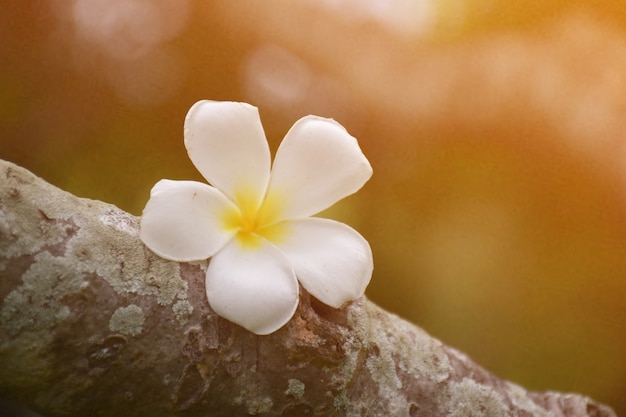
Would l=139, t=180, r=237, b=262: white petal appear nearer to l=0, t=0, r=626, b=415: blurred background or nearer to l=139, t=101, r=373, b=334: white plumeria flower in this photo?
l=139, t=101, r=373, b=334: white plumeria flower

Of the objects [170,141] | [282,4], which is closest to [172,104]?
[170,141]

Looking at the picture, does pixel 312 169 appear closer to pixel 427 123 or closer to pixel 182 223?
pixel 182 223

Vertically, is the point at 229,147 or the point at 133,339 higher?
the point at 229,147

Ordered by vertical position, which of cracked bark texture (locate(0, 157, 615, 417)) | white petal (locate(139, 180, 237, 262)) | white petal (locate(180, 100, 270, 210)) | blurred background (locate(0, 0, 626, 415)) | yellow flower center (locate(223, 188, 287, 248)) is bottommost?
cracked bark texture (locate(0, 157, 615, 417))

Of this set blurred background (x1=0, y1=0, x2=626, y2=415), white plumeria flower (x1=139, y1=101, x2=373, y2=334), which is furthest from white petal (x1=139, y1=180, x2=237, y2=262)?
blurred background (x1=0, y1=0, x2=626, y2=415)

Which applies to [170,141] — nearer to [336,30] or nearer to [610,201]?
[336,30]

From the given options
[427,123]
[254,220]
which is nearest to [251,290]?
[254,220]

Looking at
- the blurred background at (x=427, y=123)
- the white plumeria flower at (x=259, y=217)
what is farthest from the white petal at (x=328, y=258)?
the blurred background at (x=427, y=123)
